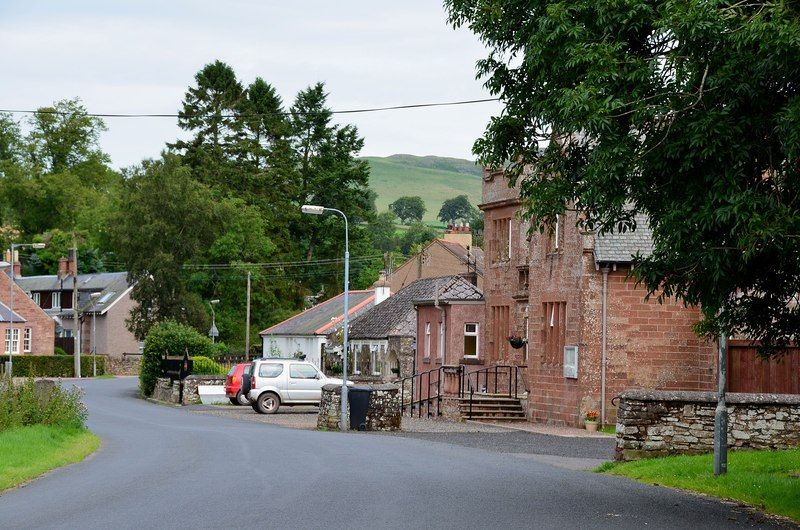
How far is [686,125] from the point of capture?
1360cm

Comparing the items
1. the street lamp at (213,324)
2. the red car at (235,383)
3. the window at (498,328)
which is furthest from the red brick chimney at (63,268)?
the window at (498,328)

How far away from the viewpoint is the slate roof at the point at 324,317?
6900cm

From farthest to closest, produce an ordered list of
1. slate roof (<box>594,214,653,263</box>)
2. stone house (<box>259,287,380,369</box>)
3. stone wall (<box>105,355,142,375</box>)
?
1. stone wall (<box>105,355,142,375</box>)
2. stone house (<box>259,287,380,369</box>)
3. slate roof (<box>594,214,653,263</box>)

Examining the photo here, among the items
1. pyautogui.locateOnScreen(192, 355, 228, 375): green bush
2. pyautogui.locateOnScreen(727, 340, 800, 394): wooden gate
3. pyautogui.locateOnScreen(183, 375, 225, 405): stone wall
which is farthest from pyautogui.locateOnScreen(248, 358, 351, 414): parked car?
pyautogui.locateOnScreen(727, 340, 800, 394): wooden gate

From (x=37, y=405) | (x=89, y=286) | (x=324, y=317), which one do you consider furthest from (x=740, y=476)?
(x=89, y=286)

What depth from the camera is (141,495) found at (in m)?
15.9

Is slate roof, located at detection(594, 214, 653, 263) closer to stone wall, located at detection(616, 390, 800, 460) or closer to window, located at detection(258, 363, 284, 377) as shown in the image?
stone wall, located at detection(616, 390, 800, 460)

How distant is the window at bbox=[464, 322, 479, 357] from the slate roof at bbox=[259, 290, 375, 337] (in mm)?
22534

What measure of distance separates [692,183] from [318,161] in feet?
261

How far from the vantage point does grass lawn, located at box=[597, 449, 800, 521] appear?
1622 cm

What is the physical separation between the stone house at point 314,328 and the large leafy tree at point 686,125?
5081 centimetres

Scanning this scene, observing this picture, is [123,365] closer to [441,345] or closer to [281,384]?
[281,384]

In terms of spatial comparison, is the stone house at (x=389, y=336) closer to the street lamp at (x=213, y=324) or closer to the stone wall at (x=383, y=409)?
the stone wall at (x=383, y=409)

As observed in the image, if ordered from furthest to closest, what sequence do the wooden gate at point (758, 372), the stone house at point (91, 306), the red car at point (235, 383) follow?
the stone house at point (91, 306) < the red car at point (235, 383) < the wooden gate at point (758, 372)
